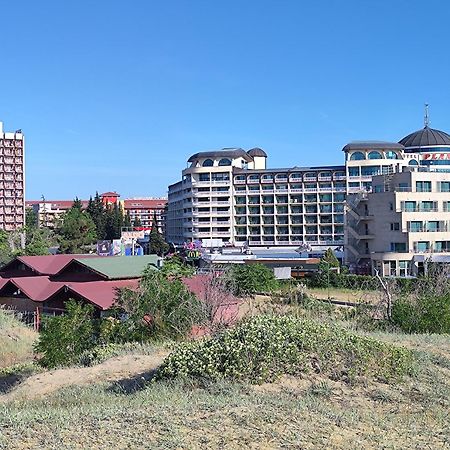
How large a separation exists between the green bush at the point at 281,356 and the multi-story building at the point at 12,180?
245 ft

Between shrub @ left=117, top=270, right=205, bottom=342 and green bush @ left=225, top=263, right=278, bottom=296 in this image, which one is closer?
shrub @ left=117, top=270, right=205, bottom=342

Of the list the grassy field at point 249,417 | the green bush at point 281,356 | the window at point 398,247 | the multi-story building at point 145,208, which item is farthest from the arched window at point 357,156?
the multi-story building at point 145,208

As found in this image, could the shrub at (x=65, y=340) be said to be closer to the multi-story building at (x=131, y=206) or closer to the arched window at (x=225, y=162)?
the arched window at (x=225, y=162)

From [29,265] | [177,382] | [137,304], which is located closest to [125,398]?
[177,382]

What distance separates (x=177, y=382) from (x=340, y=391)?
2.67 m

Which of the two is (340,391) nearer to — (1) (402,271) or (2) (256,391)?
(2) (256,391)

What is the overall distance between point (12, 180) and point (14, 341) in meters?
63.0

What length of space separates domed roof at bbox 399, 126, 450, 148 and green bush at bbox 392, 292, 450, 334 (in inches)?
1838

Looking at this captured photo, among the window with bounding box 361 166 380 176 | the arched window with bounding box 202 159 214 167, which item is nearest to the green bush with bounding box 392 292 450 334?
the window with bounding box 361 166 380 176

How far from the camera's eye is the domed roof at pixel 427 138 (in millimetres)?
62969

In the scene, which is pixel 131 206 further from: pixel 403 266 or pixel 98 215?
pixel 403 266

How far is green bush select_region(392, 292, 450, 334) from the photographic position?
18453 millimetres

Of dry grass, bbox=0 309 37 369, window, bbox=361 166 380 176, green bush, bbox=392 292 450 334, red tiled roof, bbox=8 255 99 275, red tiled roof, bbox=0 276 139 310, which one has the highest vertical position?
window, bbox=361 166 380 176

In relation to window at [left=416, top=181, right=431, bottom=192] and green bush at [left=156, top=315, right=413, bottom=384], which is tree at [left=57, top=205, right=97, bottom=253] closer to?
window at [left=416, top=181, right=431, bottom=192]
